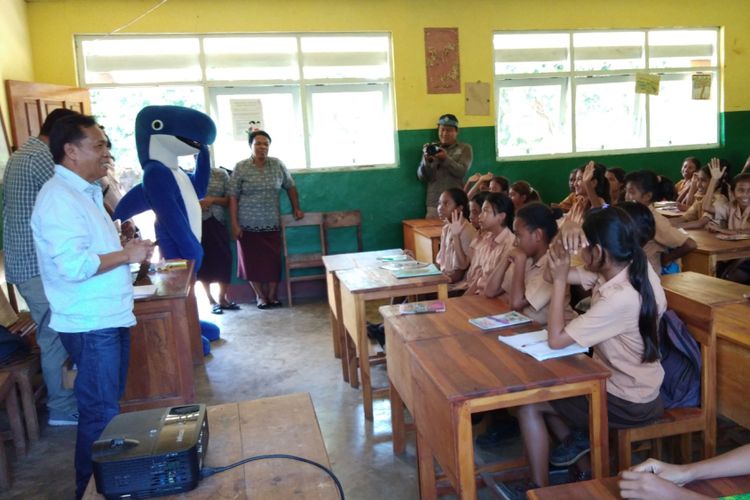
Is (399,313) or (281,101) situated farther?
(281,101)

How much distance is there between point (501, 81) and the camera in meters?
→ 6.43

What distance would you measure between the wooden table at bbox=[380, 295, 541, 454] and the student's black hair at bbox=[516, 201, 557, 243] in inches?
14.0

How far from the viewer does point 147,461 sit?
133cm

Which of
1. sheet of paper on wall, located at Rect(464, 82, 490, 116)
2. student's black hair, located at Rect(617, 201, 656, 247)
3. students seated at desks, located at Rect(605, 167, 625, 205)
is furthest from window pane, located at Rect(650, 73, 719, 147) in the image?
student's black hair, located at Rect(617, 201, 656, 247)

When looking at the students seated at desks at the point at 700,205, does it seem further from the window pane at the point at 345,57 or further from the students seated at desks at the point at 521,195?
the window pane at the point at 345,57

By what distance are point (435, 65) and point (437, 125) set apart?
578 mm

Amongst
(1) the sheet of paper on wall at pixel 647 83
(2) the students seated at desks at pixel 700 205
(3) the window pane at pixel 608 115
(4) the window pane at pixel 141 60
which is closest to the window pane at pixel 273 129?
(4) the window pane at pixel 141 60

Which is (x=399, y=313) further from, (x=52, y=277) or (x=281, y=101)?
(x=281, y=101)

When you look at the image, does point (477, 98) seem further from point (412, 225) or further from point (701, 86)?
point (701, 86)

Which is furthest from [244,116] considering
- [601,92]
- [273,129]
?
[601,92]

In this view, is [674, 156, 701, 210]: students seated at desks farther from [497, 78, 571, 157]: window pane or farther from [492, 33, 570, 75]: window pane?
[492, 33, 570, 75]: window pane

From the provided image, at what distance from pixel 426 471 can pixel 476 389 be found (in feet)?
2.10

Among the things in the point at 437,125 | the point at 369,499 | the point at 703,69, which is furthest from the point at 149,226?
the point at 703,69

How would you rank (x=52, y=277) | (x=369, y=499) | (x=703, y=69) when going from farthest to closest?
1. (x=703, y=69)
2. (x=369, y=499)
3. (x=52, y=277)
